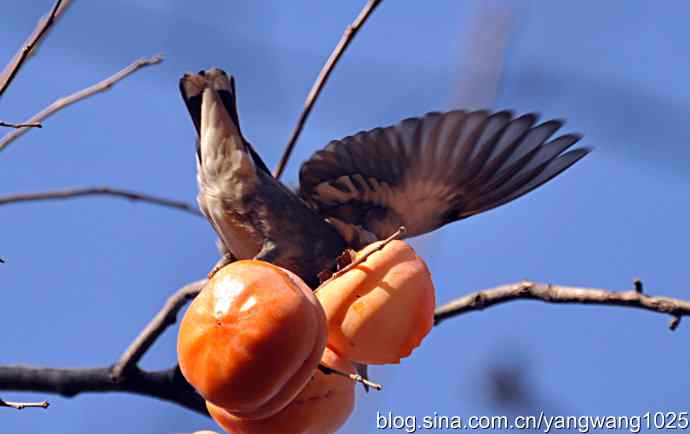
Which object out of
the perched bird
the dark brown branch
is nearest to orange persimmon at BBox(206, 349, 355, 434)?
the dark brown branch

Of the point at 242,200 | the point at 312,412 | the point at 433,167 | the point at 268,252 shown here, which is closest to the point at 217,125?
the point at 242,200

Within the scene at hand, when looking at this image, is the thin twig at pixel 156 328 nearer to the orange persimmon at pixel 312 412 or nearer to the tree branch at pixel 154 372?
the tree branch at pixel 154 372

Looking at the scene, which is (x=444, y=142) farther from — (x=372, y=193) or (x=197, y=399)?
(x=197, y=399)

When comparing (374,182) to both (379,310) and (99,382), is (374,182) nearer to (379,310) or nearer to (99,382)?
(99,382)

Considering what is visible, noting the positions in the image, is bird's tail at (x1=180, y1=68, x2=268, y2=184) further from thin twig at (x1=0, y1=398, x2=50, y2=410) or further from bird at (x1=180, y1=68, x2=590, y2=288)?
thin twig at (x1=0, y1=398, x2=50, y2=410)

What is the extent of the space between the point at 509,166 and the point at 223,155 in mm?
1007

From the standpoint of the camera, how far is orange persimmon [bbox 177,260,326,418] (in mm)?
1568

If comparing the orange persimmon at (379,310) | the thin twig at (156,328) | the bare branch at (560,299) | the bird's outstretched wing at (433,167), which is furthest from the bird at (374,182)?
the orange persimmon at (379,310)

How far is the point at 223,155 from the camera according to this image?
3.54 meters

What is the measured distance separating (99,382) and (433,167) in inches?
54.9

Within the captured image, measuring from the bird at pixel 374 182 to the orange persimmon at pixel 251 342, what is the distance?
1435 mm

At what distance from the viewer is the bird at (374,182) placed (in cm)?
320

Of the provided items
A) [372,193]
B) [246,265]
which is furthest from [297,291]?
[372,193]

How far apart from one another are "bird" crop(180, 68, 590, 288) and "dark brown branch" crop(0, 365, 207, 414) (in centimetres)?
69
